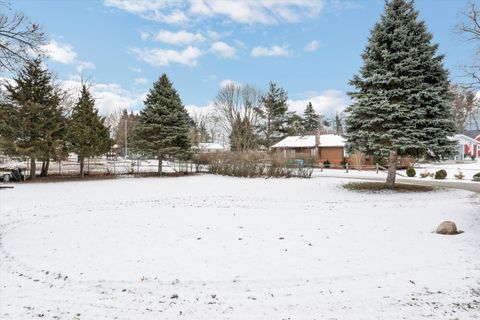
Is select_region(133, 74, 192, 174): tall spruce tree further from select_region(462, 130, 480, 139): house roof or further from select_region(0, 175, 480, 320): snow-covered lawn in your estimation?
select_region(462, 130, 480, 139): house roof

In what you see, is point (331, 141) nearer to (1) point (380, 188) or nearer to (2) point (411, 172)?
(2) point (411, 172)

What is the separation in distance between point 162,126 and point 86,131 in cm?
569

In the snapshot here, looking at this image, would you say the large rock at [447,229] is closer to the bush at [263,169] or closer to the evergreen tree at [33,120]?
the bush at [263,169]

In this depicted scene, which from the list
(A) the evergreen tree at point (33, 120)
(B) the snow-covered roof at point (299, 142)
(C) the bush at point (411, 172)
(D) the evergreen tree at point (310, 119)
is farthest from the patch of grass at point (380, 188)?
(D) the evergreen tree at point (310, 119)

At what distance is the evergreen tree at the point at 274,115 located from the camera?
5191cm

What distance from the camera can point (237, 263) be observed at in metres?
6.24

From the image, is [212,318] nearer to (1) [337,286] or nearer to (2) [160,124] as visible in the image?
(1) [337,286]

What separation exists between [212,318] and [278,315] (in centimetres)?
84

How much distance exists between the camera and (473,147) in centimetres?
4606

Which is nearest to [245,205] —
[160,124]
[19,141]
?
[160,124]

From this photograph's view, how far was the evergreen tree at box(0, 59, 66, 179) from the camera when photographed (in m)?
21.7

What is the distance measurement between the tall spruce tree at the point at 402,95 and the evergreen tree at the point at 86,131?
1774 centimetres

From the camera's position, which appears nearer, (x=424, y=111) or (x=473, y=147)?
(x=424, y=111)

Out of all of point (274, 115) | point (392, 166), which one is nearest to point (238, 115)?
point (274, 115)
